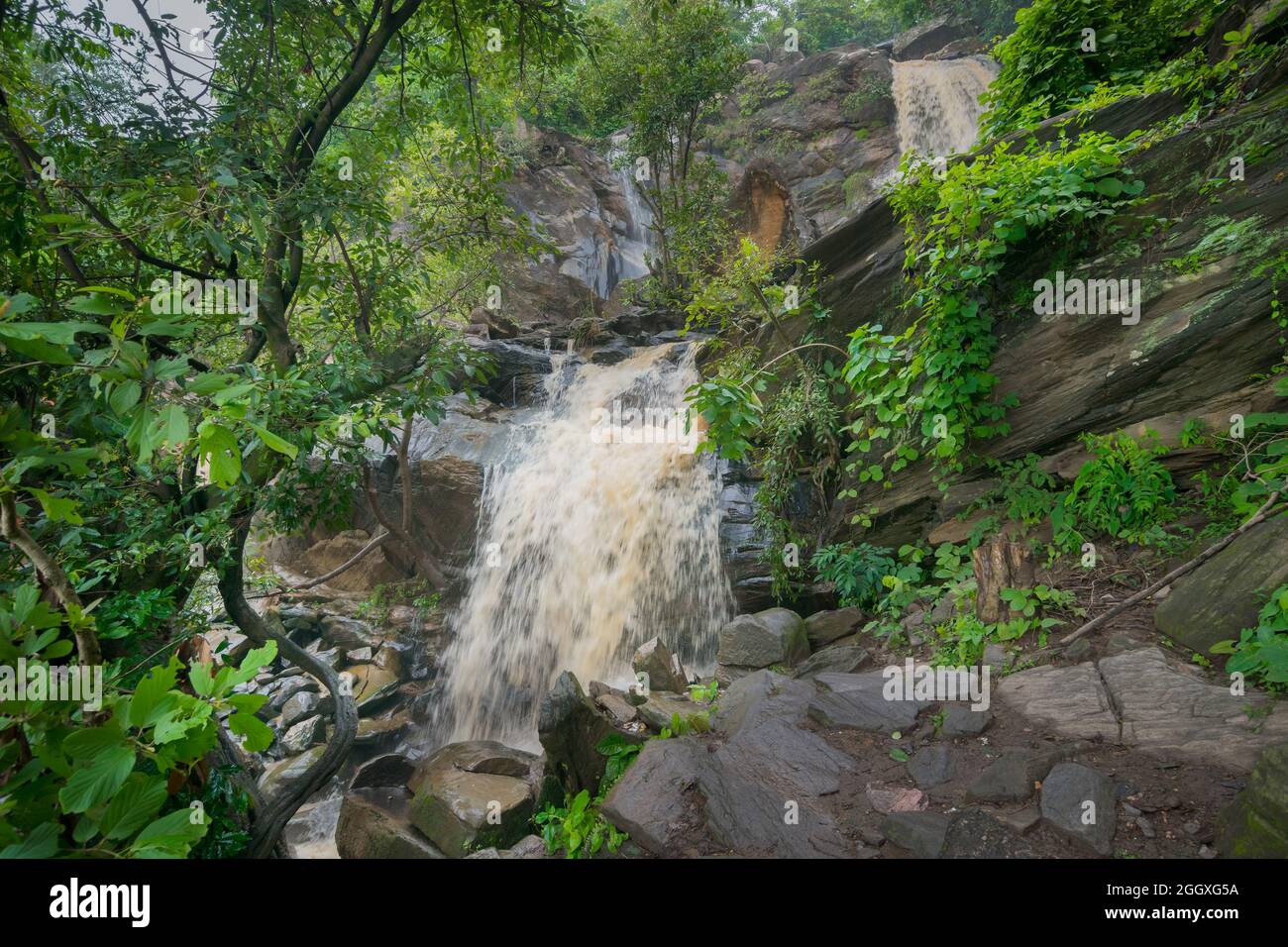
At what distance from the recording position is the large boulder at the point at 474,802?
192 inches

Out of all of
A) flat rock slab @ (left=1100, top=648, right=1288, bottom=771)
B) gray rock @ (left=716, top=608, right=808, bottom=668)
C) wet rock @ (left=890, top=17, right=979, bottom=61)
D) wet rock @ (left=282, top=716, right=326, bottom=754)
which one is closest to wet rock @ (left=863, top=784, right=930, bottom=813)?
flat rock slab @ (left=1100, top=648, right=1288, bottom=771)

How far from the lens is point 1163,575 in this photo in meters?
3.79

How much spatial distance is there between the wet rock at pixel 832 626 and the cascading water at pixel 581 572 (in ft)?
5.61

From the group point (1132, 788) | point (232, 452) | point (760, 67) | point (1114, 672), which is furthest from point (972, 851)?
point (760, 67)

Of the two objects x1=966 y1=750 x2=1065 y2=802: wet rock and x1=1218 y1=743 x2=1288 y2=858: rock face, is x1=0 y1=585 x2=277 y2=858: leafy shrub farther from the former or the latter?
x1=966 y1=750 x2=1065 y2=802: wet rock

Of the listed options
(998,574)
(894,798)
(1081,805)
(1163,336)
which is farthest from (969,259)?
(894,798)

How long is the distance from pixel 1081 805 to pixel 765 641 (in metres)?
3.29

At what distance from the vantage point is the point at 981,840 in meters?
2.61

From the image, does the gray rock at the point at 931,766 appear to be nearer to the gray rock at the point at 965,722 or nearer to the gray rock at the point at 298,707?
the gray rock at the point at 965,722

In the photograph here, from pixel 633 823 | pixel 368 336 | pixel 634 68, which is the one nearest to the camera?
pixel 633 823

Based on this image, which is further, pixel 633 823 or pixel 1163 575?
pixel 1163 575

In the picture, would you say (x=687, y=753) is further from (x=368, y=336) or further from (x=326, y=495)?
(x=368, y=336)
